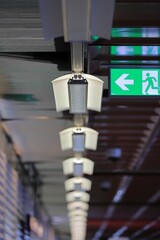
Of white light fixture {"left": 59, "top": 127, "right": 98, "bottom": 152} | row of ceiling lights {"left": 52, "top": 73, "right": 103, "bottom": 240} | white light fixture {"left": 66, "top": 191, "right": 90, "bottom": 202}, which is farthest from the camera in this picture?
white light fixture {"left": 66, "top": 191, "right": 90, "bottom": 202}

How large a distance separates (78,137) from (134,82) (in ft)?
5.30

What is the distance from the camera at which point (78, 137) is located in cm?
655

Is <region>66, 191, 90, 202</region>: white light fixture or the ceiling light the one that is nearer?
the ceiling light

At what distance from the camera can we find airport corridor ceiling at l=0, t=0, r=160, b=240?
15.8 ft

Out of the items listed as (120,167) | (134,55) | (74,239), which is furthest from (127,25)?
(74,239)

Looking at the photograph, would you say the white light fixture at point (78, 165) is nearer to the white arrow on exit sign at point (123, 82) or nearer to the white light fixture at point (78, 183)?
the white light fixture at point (78, 183)

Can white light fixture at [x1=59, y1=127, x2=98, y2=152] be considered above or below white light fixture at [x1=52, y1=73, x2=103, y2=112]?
above

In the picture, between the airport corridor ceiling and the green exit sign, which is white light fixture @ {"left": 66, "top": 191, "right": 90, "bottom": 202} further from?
the green exit sign

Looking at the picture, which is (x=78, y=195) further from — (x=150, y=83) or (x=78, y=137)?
(x=150, y=83)

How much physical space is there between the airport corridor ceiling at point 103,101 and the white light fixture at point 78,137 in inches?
17.3

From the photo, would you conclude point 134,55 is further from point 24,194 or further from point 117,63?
point 24,194

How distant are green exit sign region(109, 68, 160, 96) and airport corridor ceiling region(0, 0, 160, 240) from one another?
0.08 m

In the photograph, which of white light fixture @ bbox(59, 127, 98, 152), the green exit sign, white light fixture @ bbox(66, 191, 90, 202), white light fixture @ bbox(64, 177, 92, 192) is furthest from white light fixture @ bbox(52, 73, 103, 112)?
white light fixture @ bbox(66, 191, 90, 202)

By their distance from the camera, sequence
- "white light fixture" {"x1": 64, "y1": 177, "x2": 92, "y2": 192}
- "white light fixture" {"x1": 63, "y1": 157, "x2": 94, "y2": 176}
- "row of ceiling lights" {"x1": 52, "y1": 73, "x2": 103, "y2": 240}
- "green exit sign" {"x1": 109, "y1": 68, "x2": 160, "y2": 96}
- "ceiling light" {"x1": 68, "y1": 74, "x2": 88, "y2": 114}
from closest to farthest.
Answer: "ceiling light" {"x1": 68, "y1": 74, "x2": 88, "y2": 114} → "row of ceiling lights" {"x1": 52, "y1": 73, "x2": 103, "y2": 240} → "green exit sign" {"x1": 109, "y1": 68, "x2": 160, "y2": 96} → "white light fixture" {"x1": 63, "y1": 157, "x2": 94, "y2": 176} → "white light fixture" {"x1": 64, "y1": 177, "x2": 92, "y2": 192}
